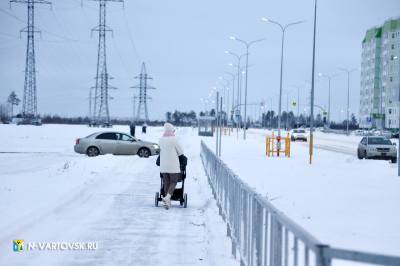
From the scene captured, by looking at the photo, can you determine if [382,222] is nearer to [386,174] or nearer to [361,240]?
[361,240]

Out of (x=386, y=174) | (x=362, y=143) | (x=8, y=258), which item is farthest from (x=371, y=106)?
(x=8, y=258)

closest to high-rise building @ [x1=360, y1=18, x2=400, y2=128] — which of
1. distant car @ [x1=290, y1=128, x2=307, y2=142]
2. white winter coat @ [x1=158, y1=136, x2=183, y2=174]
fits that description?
distant car @ [x1=290, y1=128, x2=307, y2=142]

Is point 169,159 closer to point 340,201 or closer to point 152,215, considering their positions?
point 152,215

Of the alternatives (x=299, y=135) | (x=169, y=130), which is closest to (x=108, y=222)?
(x=169, y=130)

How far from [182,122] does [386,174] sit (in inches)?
6562

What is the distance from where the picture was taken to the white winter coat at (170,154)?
1248 centimetres

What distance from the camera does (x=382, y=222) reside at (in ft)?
39.5

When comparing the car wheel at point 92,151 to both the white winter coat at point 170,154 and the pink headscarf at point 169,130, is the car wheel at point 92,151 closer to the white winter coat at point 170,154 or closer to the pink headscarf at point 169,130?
the pink headscarf at point 169,130

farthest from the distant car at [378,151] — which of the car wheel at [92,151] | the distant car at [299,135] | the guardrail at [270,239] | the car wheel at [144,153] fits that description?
the distant car at [299,135]

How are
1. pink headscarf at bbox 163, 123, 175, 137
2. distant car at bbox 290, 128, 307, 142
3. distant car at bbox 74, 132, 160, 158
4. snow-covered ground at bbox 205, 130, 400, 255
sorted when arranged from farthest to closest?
distant car at bbox 290, 128, 307, 142 → distant car at bbox 74, 132, 160, 158 → pink headscarf at bbox 163, 123, 175, 137 → snow-covered ground at bbox 205, 130, 400, 255

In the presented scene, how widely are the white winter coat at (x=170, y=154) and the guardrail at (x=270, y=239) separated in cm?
301

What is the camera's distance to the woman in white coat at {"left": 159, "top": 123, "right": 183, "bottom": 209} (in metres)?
12.5

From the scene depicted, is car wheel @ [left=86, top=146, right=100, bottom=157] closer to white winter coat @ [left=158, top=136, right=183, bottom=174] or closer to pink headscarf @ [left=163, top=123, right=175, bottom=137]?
pink headscarf @ [left=163, top=123, right=175, bottom=137]

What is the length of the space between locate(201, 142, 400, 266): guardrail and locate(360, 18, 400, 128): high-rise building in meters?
123
